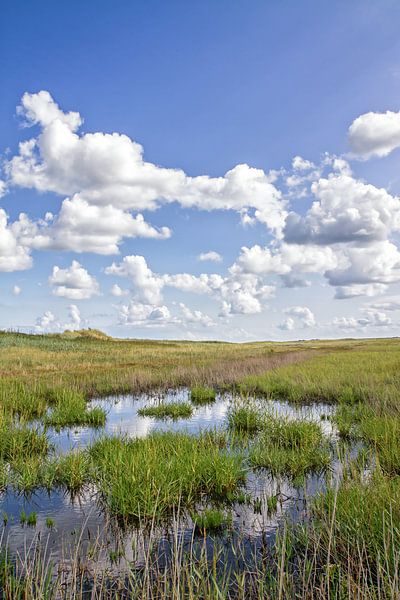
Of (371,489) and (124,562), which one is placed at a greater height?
(371,489)

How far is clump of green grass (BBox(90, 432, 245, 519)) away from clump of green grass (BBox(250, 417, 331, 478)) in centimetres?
72

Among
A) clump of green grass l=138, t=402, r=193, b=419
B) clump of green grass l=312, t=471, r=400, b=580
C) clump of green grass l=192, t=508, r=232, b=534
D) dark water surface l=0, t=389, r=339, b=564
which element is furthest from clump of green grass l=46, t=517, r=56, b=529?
clump of green grass l=138, t=402, r=193, b=419

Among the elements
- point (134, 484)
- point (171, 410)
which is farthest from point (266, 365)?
point (134, 484)

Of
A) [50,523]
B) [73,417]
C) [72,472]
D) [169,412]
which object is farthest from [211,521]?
[169,412]

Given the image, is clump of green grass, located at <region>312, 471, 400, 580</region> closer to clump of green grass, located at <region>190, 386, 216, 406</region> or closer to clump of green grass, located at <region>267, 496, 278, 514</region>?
clump of green grass, located at <region>267, 496, 278, 514</region>

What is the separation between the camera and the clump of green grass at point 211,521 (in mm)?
6359

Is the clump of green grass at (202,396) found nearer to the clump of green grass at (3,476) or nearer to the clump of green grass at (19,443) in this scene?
the clump of green grass at (19,443)

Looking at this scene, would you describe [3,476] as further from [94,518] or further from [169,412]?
[169,412]

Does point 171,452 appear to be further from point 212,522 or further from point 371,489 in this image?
point 371,489

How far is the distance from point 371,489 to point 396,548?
119cm

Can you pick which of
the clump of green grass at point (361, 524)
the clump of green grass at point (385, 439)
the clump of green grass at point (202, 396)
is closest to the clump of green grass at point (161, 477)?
the clump of green grass at point (361, 524)

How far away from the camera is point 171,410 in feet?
50.7

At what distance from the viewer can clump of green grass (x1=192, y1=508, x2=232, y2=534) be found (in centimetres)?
636

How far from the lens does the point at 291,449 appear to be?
32.6 feet
